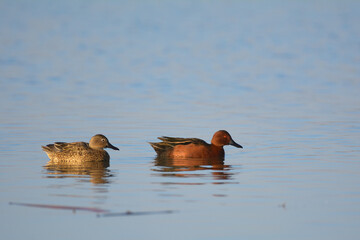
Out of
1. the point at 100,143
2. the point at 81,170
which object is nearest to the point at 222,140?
the point at 100,143

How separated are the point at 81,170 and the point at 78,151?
3.91ft

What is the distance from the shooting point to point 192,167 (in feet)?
46.9

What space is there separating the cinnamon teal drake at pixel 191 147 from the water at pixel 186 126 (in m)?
0.40

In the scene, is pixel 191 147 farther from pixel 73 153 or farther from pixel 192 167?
pixel 73 153

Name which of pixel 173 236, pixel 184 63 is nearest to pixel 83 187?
pixel 173 236

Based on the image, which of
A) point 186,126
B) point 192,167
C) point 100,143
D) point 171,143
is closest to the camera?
point 192,167

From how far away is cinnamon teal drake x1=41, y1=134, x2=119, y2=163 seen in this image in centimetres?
1497

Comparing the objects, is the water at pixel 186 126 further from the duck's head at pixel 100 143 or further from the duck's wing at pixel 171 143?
the duck's wing at pixel 171 143

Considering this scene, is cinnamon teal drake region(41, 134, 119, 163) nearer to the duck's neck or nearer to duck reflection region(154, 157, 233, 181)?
duck reflection region(154, 157, 233, 181)

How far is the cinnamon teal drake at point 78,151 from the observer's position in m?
15.0

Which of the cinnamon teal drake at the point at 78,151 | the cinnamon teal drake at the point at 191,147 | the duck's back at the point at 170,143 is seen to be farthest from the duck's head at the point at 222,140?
the cinnamon teal drake at the point at 78,151

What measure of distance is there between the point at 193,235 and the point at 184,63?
87.6 ft

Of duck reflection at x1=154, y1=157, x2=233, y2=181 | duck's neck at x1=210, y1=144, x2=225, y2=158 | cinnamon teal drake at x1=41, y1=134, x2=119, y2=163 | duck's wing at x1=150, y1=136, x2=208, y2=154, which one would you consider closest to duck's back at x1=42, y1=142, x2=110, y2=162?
cinnamon teal drake at x1=41, y1=134, x2=119, y2=163

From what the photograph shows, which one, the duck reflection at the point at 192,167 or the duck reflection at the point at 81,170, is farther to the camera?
the duck reflection at the point at 192,167
